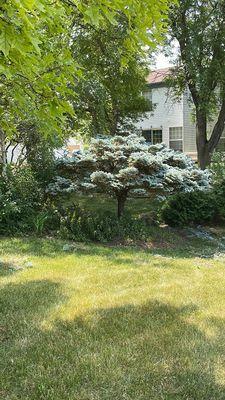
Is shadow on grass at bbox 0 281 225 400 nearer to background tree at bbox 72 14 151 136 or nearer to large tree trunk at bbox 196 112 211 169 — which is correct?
background tree at bbox 72 14 151 136

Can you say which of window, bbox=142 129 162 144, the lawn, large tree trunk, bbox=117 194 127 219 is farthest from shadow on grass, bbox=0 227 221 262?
window, bbox=142 129 162 144

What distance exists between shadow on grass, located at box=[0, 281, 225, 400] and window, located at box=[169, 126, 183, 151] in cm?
2258

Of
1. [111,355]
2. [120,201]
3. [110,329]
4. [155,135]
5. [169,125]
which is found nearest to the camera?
[111,355]

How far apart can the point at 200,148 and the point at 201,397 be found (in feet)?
48.0

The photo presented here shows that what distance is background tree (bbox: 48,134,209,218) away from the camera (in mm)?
8844

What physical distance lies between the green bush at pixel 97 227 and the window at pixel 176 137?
17.5 m

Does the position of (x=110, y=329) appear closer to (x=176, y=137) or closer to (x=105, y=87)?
(x=105, y=87)

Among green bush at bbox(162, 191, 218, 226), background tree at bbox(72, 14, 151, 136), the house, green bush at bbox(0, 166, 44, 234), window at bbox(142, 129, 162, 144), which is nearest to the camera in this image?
green bush at bbox(0, 166, 44, 234)

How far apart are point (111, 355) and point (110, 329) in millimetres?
570

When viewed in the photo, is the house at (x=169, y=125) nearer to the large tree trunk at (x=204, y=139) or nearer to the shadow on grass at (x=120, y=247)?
the large tree trunk at (x=204, y=139)

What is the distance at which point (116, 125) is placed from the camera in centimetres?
1695

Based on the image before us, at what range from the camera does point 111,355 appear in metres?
3.47

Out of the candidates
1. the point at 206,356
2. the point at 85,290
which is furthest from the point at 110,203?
the point at 206,356

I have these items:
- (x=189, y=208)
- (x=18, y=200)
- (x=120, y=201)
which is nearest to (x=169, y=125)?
(x=189, y=208)
